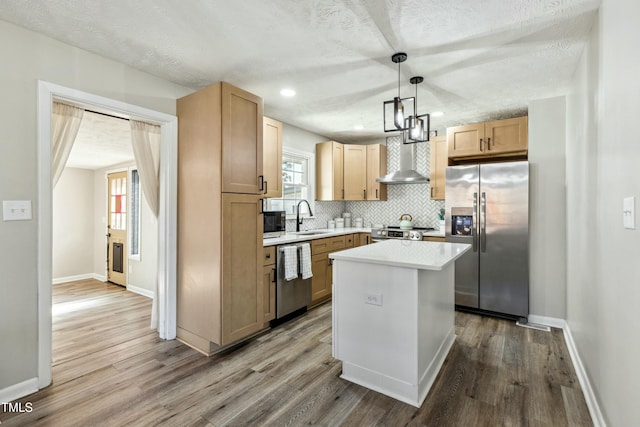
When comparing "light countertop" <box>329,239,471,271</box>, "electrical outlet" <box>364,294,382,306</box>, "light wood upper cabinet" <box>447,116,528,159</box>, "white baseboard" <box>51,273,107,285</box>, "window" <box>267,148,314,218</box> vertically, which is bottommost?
"white baseboard" <box>51,273,107,285</box>

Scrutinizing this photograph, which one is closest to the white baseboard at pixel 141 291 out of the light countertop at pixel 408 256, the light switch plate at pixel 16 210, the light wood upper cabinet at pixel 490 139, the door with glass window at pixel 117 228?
the door with glass window at pixel 117 228

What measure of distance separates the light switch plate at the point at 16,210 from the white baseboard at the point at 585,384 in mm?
3753

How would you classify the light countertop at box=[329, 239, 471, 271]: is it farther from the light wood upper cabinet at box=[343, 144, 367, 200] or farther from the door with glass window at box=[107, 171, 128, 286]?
the door with glass window at box=[107, 171, 128, 286]

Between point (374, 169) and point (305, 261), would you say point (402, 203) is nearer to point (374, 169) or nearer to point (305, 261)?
point (374, 169)

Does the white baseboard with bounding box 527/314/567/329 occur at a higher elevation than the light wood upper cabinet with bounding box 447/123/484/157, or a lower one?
lower

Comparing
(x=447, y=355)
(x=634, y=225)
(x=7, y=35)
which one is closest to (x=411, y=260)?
(x=634, y=225)

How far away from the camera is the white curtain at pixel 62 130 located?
236 centimetres

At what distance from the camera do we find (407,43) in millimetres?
2305

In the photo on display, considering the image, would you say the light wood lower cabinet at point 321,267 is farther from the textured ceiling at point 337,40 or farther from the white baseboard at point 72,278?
the white baseboard at point 72,278

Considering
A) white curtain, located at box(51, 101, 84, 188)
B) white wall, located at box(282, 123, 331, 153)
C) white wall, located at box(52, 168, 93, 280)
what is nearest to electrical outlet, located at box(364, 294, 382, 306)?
white curtain, located at box(51, 101, 84, 188)

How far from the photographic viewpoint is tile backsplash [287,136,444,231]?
4.95 meters

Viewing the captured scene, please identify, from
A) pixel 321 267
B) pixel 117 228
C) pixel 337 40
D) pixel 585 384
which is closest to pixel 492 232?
pixel 585 384

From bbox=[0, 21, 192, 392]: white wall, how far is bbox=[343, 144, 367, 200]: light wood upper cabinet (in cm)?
369

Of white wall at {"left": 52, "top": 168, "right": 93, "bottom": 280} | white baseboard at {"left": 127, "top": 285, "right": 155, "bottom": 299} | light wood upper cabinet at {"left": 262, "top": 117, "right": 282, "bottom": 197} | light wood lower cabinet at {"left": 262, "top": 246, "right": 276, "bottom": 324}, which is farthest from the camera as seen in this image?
white wall at {"left": 52, "top": 168, "right": 93, "bottom": 280}
